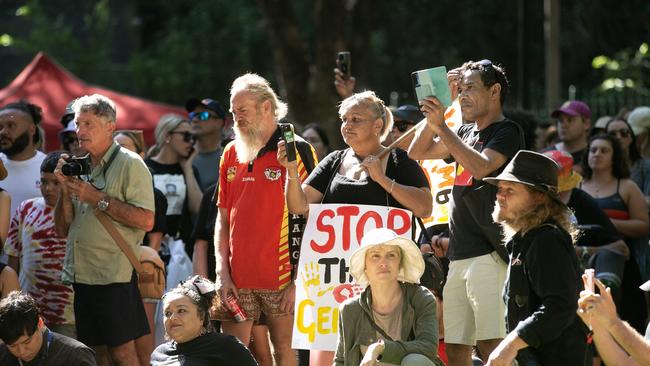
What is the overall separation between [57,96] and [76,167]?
251 inches

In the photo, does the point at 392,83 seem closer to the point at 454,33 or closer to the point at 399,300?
the point at 454,33

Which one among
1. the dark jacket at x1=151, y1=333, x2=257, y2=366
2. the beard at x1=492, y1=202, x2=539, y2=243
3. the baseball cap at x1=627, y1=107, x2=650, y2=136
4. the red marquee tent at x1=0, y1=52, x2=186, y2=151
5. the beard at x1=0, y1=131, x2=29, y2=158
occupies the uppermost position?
the red marquee tent at x1=0, y1=52, x2=186, y2=151

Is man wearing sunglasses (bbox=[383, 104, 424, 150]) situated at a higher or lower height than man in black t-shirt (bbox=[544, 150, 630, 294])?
higher

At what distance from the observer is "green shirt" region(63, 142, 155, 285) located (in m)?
7.42

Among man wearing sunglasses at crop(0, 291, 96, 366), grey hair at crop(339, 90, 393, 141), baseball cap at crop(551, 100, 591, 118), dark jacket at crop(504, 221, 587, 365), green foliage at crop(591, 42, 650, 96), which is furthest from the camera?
green foliage at crop(591, 42, 650, 96)

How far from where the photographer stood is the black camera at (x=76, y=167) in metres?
7.24

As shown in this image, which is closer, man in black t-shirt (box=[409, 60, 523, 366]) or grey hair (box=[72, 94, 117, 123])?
man in black t-shirt (box=[409, 60, 523, 366])

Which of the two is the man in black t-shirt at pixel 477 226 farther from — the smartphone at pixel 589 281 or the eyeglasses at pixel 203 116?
the eyeglasses at pixel 203 116

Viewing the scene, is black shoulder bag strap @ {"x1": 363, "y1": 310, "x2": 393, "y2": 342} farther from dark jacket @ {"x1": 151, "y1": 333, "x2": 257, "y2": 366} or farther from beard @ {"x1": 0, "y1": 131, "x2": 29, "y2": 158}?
beard @ {"x1": 0, "y1": 131, "x2": 29, "y2": 158}

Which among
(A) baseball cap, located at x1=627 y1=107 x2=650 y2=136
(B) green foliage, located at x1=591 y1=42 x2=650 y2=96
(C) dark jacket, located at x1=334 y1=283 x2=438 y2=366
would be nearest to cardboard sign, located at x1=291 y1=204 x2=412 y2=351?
(C) dark jacket, located at x1=334 y1=283 x2=438 y2=366

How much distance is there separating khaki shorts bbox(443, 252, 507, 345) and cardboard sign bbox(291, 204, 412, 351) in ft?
1.62

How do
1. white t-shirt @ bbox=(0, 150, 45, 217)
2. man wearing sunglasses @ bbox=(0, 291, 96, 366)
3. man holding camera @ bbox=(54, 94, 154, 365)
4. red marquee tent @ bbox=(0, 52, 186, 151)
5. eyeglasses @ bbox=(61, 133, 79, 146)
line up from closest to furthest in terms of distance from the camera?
man wearing sunglasses @ bbox=(0, 291, 96, 366) → man holding camera @ bbox=(54, 94, 154, 365) → white t-shirt @ bbox=(0, 150, 45, 217) → eyeglasses @ bbox=(61, 133, 79, 146) → red marquee tent @ bbox=(0, 52, 186, 151)

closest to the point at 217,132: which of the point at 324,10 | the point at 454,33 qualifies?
the point at 324,10

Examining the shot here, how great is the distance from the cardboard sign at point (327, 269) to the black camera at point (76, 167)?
149 centimetres
